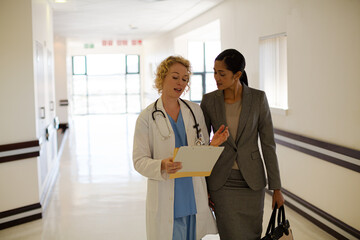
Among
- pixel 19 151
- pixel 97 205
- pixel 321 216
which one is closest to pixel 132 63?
pixel 97 205

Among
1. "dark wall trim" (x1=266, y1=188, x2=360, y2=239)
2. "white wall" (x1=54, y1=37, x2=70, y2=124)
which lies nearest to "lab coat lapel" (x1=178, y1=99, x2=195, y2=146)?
"dark wall trim" (x1=266, y1=188, x2=360, y2=239)

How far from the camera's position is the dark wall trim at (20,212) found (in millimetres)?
4622

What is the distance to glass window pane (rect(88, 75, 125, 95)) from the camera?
2112cm

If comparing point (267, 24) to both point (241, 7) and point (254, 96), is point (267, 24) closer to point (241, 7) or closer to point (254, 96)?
point (241, 7)

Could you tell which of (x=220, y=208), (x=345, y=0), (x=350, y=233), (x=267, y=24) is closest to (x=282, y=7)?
(x=267, y=24)

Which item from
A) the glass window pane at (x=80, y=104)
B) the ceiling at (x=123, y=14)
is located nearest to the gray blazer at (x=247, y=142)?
the ceiling at (x=123, y=14)

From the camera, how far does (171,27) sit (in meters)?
13.0

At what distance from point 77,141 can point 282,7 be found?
8.09m

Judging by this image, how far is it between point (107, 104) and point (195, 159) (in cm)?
1962

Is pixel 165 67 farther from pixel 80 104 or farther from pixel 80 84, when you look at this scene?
pixel 80 84

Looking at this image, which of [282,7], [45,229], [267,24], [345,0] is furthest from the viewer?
[267,24]

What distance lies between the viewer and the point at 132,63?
21.2 meters

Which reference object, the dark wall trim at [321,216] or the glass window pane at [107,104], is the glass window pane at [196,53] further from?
the dark wall trim at [321,216]

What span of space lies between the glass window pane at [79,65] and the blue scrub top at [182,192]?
19.5 metres
